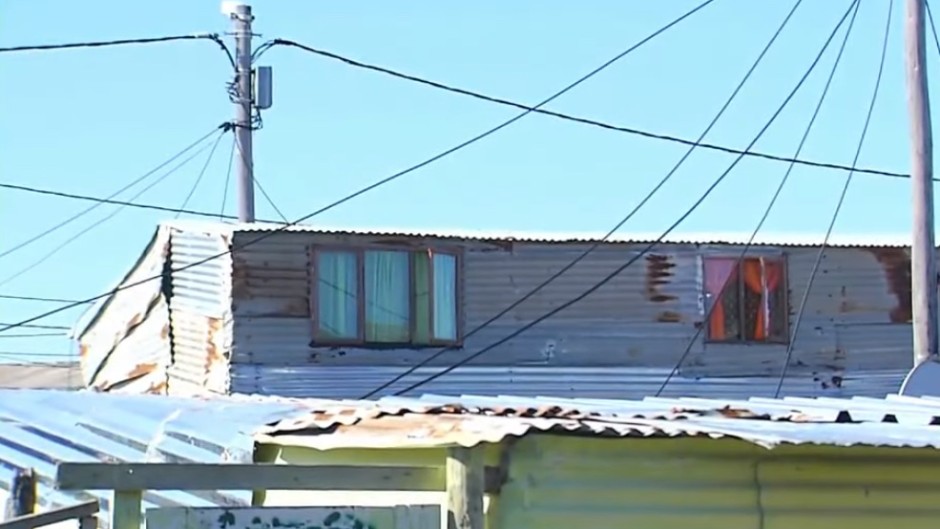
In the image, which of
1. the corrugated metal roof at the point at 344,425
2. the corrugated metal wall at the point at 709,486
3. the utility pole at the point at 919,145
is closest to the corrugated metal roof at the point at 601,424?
the corrugated metal roof at the point at 344,425

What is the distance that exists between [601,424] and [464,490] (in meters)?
0.66

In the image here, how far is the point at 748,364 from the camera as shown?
1786cm

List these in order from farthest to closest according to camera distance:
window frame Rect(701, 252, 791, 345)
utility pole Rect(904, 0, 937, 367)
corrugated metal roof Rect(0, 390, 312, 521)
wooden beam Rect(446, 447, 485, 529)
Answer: window frame Rect(701, 252, 791, 345) → utility pole Rect(904, 0, 937, 367) → corrugated metal roof Rect(0, 390, 312, 521) → wooden beam Rect(446, 447, 485, 529)

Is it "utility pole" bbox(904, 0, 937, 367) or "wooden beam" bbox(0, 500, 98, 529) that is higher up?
"utility pole" bbox(904, 0, 937, 367)

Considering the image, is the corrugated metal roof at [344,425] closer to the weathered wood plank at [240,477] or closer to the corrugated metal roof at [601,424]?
the corrugated metal roof at [601,424]

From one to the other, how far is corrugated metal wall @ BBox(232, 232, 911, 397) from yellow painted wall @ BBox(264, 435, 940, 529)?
9.44 metres

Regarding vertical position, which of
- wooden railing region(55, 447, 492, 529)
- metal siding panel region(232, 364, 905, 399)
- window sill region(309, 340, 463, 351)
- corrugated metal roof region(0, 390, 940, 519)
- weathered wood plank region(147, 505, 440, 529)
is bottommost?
weathered wood plank region(147, 505, 440, 529)

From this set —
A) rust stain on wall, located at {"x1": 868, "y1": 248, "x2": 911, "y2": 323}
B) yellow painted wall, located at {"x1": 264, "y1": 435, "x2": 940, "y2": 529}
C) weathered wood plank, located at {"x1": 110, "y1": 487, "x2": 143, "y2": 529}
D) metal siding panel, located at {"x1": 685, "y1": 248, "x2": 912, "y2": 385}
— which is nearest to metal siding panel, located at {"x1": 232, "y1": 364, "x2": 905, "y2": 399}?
metal siding panel, located at {"x1": 685, "y1": 248, "x2": 912, "y2": 385}

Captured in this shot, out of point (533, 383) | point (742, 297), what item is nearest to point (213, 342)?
point (533, 383)

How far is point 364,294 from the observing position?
16781 mm

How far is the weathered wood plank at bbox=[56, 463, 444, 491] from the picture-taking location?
5.48 m

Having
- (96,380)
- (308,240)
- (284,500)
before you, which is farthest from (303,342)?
(284,500)

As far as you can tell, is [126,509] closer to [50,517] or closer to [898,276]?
[50,517]

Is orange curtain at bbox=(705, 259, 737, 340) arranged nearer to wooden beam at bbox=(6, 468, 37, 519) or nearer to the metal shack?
the metal shack
